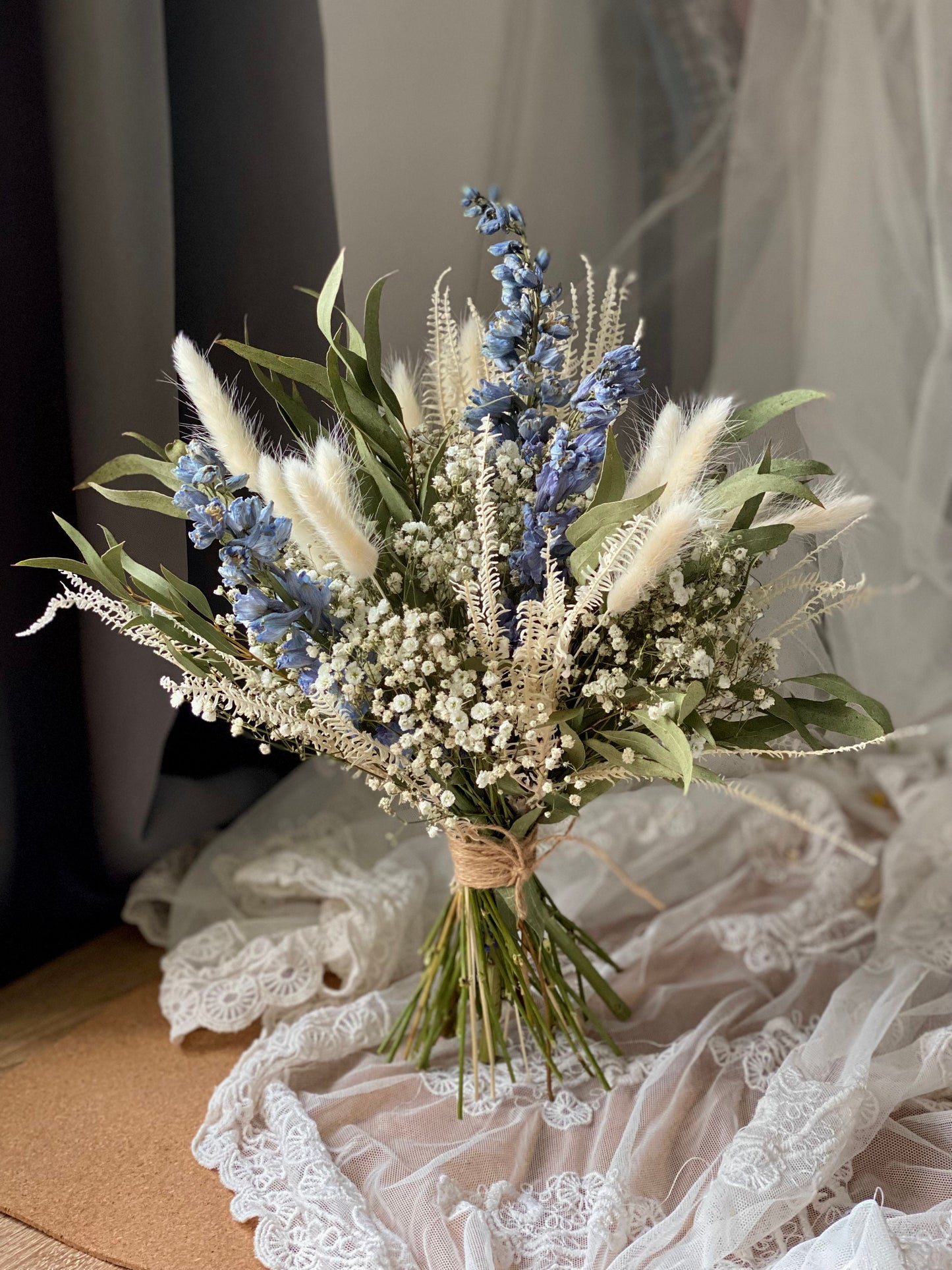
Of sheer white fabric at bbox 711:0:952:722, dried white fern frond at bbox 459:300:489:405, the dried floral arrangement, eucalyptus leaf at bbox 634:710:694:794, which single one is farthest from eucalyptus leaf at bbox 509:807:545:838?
sheer white fabric at bbox 711:0:952:722

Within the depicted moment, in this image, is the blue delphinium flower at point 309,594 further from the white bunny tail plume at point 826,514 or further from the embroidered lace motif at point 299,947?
the embroidered lace motif at point 299,947

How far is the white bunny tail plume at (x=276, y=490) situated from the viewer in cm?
78

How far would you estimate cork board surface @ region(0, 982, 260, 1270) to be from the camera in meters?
0.91

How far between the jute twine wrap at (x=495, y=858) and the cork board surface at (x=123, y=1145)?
350 mm

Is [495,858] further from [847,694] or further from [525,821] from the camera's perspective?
[847,694]

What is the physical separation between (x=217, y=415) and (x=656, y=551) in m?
0.35

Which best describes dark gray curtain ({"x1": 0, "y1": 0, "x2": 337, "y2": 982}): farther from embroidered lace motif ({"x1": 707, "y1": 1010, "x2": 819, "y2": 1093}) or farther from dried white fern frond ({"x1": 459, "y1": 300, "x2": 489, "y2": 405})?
embroidered lace motif ({"x1": 707, "y1": 1010, "x2": 819, "y2": 1093})

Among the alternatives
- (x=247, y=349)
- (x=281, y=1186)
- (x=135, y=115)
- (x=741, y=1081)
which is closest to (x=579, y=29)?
(x=135, y=115)

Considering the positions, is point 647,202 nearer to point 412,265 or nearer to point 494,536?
point 412,265

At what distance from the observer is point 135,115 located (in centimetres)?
115

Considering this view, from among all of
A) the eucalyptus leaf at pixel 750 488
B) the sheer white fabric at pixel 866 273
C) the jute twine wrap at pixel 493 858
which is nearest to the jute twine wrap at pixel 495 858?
the jute twine wrap at pixel 493 858

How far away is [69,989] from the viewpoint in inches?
51.4

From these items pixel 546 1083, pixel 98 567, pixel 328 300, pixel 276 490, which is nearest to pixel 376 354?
pixel 328 300

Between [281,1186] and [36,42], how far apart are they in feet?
3.80
